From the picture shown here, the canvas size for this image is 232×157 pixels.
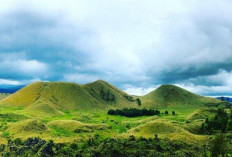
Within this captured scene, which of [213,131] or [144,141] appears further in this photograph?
[213,131]

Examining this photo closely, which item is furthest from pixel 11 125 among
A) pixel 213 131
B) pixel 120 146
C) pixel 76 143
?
pixel 213 131

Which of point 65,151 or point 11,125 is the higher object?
point 11,125

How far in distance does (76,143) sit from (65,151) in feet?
46.1

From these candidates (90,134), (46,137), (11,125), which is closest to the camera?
(46,137)

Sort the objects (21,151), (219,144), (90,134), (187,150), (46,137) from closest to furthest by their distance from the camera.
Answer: (219,144)
(187,150)
(21,151)
(46,137)
(90,134)

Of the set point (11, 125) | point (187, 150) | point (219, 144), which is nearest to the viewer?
point (219, 144)

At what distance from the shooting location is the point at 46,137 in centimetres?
17250

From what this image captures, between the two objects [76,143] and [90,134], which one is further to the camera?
[90,134]

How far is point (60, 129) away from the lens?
641ft

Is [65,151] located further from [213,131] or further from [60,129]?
[213,131]

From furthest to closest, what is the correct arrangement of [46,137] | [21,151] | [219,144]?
[46,137], [21,151], [219,144]

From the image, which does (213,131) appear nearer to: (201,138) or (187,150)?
(201,138)

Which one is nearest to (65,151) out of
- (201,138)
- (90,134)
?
(90,134)

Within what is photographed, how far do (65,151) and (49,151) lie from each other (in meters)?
8.79
